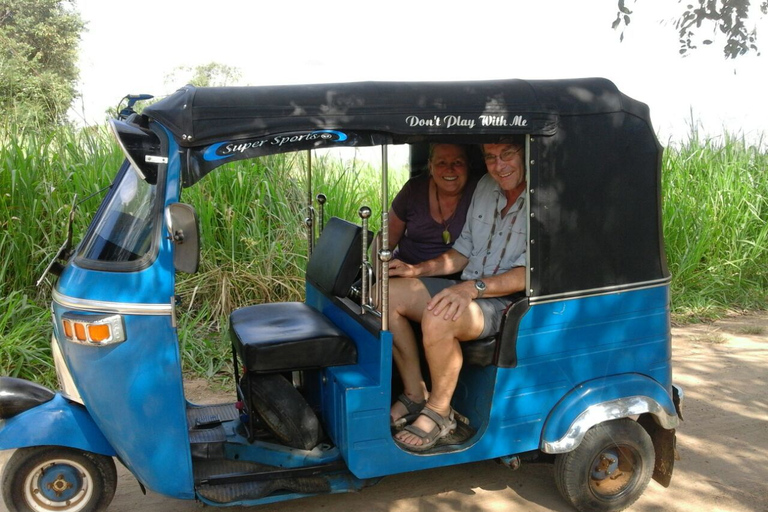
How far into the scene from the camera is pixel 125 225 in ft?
→ 10.2

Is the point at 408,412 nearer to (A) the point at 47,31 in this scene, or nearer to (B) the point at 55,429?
(B) the point at 55,429

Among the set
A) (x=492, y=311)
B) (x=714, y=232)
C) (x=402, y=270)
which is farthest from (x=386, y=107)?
(x=714, y=232)

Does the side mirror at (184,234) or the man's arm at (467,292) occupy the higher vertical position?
the side mirror at (184,234)

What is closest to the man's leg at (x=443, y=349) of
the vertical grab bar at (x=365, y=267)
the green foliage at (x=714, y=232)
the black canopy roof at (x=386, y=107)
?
the vertical grab bar at (x=365, y=267)

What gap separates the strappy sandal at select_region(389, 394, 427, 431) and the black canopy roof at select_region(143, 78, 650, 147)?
133 centimetres

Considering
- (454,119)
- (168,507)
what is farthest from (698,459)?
(168,507)

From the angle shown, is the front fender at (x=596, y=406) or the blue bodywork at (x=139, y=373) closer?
the blue bodywork at (x=139, y=373)

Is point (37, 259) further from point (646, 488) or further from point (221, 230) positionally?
point (646, 488)

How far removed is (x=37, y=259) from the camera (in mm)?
5758

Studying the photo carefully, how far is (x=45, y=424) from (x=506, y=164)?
2308 millimetres

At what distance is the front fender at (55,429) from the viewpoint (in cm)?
294

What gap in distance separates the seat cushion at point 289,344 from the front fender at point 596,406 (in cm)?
99

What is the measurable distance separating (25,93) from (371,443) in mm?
6143

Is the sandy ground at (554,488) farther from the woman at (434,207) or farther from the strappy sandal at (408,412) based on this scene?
the woman at (434,207)
